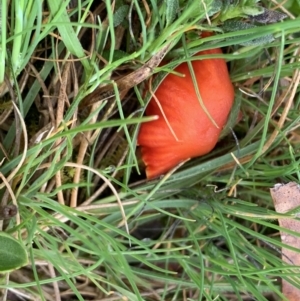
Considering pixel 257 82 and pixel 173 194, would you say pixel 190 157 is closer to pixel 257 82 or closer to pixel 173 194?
pixel 173 194

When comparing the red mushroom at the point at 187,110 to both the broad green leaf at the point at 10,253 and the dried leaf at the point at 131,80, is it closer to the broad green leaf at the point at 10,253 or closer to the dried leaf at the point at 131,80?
the dried leaf at the point at 131,80

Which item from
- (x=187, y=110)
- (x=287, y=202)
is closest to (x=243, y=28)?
(x=187, y=110)

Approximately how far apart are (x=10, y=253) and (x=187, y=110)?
0.30 meters

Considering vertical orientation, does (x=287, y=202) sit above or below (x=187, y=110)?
below

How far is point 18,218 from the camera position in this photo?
2.06 feet

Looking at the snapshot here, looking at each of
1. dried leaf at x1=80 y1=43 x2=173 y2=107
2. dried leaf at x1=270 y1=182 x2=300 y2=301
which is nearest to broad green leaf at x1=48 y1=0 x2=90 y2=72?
dried leaf at x1=80 y1=43 x2=173 y2=107

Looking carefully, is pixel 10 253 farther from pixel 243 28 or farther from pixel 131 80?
pixel 243 28

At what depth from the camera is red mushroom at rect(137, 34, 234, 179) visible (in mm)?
652

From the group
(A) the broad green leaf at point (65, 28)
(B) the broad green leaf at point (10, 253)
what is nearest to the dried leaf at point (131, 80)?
(A) the broad green leaf at point (65, 28)

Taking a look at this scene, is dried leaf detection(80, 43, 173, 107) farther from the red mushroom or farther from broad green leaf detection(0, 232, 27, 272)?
broad green leaf detection(0, 232, 27, 272)

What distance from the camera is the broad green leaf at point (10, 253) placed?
56 centimetres

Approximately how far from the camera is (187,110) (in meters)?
0.65

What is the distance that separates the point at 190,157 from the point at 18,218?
27cm

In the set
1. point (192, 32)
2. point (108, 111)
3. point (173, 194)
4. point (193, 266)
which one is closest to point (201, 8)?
point (192, 32)
